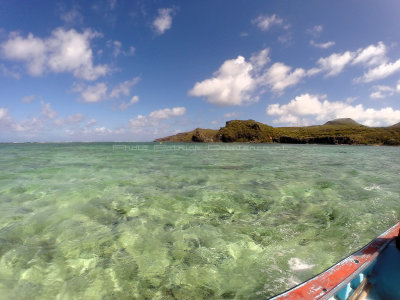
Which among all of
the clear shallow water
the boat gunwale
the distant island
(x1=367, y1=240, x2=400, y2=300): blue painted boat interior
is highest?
the distant island

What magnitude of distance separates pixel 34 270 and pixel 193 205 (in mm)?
4770

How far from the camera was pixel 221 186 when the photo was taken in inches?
414

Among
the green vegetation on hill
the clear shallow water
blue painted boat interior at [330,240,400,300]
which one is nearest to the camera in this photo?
blue painted boat interior at [330,240,400,300]

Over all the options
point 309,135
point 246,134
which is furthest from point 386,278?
point 246,134

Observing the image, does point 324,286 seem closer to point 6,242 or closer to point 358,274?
point 358,274

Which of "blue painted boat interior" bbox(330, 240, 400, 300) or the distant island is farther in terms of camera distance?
the distant island

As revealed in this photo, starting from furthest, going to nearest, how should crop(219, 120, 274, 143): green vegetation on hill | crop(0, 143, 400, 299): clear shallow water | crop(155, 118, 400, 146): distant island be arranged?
crop(219, 120, 274, 143): green vegetation on hill → crop(155, 118, 400, 146): distant island → crop(0, 143, 400, 299): clear shallow water

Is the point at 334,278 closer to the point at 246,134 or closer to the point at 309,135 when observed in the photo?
the point at 309,135

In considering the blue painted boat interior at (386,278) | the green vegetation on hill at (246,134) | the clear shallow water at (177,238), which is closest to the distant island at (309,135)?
the green vegetation on hill at (246,134)

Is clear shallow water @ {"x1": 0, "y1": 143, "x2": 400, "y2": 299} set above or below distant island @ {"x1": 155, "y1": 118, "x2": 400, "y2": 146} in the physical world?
below

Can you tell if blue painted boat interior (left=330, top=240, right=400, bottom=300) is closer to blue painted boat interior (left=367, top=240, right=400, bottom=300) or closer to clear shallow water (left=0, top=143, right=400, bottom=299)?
blue painted boat interior (left=367, top=240, right=400, bottom=300)

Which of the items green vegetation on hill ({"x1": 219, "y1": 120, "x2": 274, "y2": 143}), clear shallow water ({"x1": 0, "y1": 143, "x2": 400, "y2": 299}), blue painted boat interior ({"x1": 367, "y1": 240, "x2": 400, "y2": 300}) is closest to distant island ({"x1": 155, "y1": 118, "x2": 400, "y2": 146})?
green vegetation on hill ({"x1": 219, "y1": 120, "x2": 274, "y2": 143})

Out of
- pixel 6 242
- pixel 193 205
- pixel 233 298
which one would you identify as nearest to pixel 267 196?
pixel 193 205

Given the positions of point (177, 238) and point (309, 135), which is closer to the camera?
point (177, 238)
